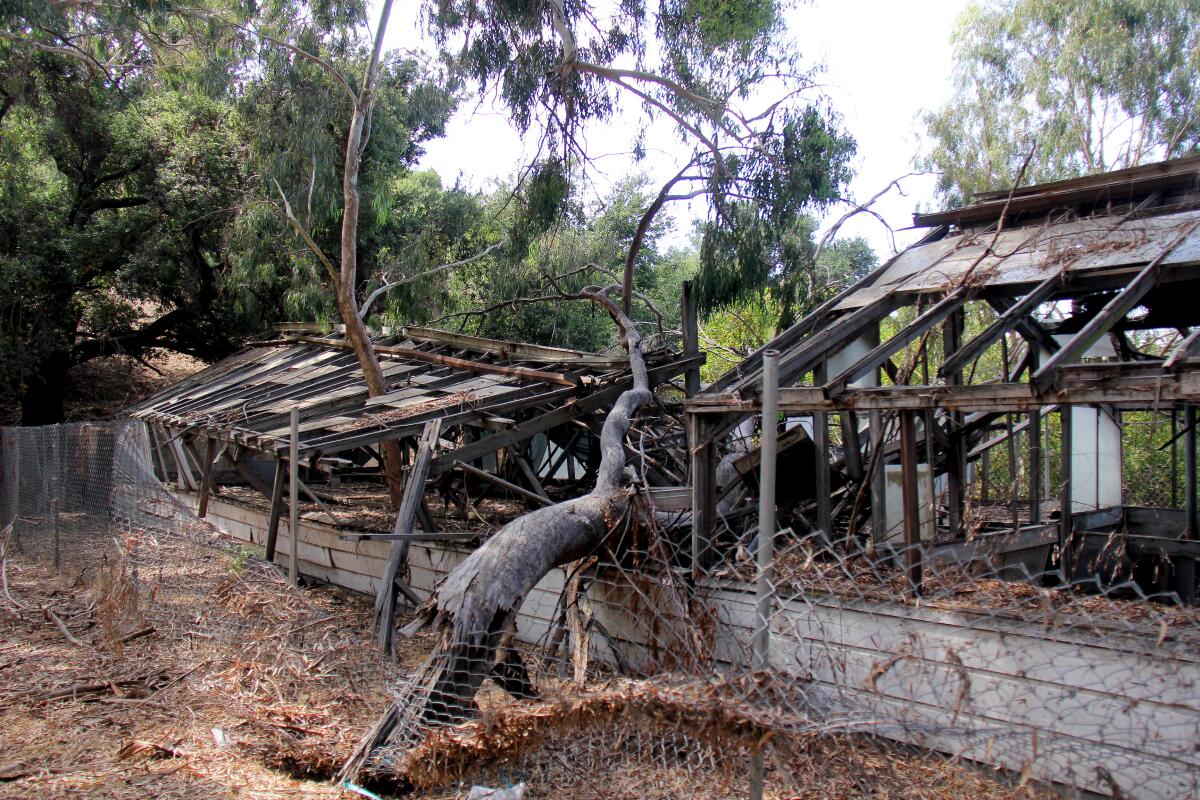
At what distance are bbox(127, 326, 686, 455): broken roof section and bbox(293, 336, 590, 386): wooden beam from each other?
0.6 inches

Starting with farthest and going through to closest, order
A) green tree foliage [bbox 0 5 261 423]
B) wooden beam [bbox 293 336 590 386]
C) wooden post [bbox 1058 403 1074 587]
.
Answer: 1. green tree foliage [bbox 0 5 261 423]
2. wooden beam [bbox 293 336 590 386]
3. wooden post [bbox 1058 403 1074 587]

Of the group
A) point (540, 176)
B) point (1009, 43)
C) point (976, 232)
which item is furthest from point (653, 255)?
point (976, 232)

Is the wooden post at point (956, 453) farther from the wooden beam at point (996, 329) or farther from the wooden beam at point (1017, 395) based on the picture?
the wooden beam at point (1017, 395)

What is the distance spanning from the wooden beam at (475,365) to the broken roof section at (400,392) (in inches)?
0.6

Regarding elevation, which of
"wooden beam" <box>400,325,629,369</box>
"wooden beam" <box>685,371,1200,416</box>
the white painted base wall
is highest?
"wooden beam" <box>400,325,629,369</box>

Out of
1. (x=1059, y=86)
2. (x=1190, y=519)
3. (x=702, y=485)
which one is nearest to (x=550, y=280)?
Result: (x=702, y=485)

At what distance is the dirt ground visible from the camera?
14.1ft

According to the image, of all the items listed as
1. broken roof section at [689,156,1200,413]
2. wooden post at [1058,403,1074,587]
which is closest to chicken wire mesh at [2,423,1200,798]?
wooden post at [1058,403,1074,587]

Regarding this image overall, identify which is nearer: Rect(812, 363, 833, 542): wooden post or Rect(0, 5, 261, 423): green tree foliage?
Rect(812, 363, 833, 542): wooden post

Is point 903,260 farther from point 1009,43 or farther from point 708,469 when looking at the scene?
point 1009,43

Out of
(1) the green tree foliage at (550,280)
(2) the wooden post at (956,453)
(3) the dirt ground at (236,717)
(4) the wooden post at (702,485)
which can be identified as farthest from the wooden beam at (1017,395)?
(1) the green tree foliage at (550,280)

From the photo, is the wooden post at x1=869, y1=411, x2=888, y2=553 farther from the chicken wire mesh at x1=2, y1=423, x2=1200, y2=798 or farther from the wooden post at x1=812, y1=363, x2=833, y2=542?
the wooden post at x1=812, y1=363, x2=833, y2=542

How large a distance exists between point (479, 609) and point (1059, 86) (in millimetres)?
25107

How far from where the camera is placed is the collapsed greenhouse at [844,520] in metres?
4.16
